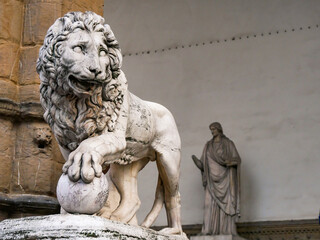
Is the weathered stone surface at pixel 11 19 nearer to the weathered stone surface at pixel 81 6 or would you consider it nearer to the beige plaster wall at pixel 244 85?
the weathered stone surface at pixel 81 6

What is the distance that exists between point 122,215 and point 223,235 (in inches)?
283

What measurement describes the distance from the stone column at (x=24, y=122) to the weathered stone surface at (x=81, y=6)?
6 cm

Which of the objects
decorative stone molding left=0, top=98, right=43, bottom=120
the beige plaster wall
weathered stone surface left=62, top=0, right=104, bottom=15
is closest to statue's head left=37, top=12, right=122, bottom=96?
decorative stone molding left=0, top=98, right=43, bottom=120

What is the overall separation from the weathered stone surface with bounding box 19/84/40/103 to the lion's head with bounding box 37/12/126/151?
49.4 inches

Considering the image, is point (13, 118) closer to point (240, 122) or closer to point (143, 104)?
point (143, 104)

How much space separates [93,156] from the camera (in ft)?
11.7

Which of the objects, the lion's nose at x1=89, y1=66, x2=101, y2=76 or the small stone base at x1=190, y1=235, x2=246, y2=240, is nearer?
the lion's nose at x1=89, y1=66, x2=101, y2=76

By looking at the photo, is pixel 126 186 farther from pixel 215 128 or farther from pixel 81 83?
pixel 215 128

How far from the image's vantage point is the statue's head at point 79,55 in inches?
141

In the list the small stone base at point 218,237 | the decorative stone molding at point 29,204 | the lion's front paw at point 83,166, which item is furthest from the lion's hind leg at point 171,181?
the small stone base at point 218,237

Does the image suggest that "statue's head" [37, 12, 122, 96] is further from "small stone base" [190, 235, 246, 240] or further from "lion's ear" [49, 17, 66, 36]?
"small stone base" [190, 235, 246, 240]

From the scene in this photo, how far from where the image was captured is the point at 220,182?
11.8m

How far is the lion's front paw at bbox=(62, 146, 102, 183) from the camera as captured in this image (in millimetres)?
3457

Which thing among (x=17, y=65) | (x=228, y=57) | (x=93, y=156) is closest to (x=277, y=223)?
(x=228, y=57)
